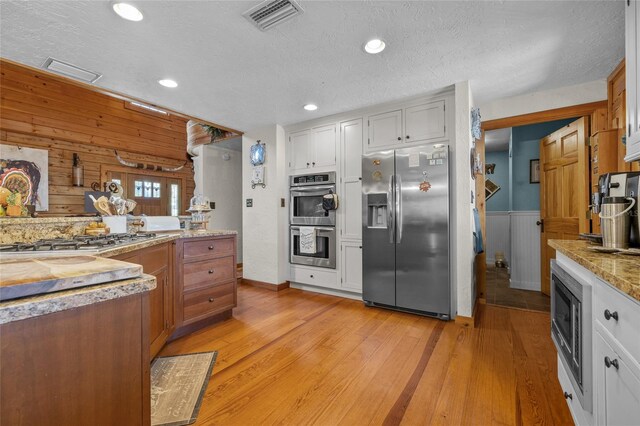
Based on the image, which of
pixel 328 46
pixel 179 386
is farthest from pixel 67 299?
pixel 328 46

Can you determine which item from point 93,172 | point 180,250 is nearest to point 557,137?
point 180,250

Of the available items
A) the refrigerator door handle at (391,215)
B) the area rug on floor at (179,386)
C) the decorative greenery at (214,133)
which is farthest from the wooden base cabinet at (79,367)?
the decorative greenery at (214,133)

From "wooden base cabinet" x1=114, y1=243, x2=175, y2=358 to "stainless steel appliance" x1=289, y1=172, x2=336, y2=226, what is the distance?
1880 mm

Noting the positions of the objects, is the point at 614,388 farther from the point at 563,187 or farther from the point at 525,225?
the point at 525,225

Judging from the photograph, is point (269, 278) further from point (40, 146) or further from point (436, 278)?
point (40, 146)

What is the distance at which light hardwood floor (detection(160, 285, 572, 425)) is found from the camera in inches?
58.9

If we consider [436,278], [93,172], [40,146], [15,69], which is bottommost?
[436,278]

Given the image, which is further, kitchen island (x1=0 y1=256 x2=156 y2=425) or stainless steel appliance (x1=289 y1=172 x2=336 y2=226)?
stainless steel appliance (x1=289 y1=172 x2=336 y2=226)

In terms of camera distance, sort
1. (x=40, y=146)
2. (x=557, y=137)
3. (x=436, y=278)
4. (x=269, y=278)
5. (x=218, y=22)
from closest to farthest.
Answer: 1. (x=218, y=22)
2. (x=436, y=278)
3. (x=557, y=137)
4. (x=269, y=278)
5. (x=40, y=146)

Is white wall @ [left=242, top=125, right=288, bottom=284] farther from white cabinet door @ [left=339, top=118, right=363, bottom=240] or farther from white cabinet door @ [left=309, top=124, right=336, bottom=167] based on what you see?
white cabinet door @ [left=339, top=118, right=363, bottom=240]

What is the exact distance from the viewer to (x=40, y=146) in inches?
176

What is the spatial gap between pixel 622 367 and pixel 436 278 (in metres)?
1.94

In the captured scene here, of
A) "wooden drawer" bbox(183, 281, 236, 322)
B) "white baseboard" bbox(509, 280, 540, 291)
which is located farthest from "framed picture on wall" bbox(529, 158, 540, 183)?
"wooden drawer" bbox(183, 281, 236, 322)

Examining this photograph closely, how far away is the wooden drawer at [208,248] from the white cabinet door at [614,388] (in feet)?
8.51
